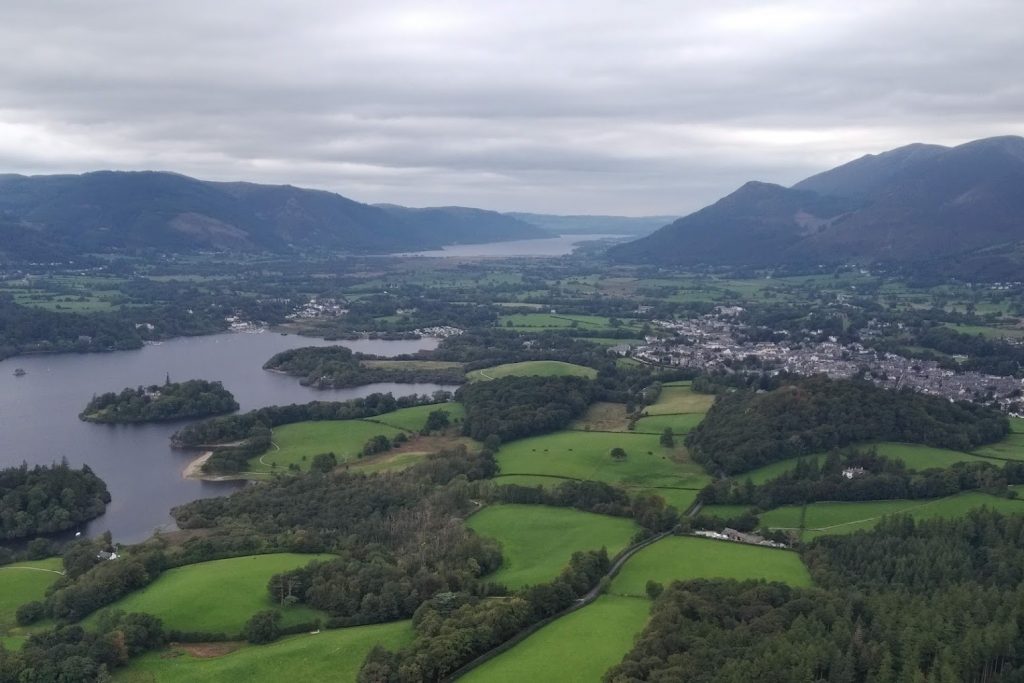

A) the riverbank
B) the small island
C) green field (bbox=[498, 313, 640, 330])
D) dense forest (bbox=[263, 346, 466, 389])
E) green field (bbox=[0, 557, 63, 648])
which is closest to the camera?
green field (bbox=[0, 557, 63, 648])

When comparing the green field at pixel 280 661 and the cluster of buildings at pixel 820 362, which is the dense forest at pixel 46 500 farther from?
the cluster of buildings at pixel 820 362

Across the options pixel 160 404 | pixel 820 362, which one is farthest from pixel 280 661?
pixel 820 362

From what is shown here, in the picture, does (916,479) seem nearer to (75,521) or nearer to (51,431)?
(75,521)

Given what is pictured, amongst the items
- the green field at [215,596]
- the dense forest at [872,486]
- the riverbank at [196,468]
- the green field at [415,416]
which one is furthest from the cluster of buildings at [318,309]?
the dense forest at [872,486]

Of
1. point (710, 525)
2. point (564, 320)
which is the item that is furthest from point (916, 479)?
point (564, 320)

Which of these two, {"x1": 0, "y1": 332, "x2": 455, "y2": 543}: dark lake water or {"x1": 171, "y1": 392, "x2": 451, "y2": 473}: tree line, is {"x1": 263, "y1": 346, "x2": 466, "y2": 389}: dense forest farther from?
{"x1": 171, "y1": 392, "x2": 451, "y2": 473}: tree line

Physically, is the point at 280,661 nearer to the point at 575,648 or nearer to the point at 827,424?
the point at 575,648

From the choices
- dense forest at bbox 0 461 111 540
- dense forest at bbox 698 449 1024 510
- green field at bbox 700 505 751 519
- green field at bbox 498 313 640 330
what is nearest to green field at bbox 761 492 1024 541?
dense forest at bbox 698 449 1024 510
